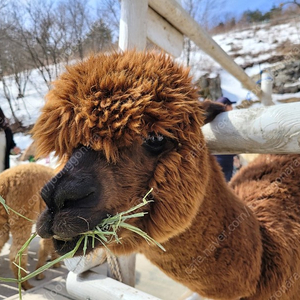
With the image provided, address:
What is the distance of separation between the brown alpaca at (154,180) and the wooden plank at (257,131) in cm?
15

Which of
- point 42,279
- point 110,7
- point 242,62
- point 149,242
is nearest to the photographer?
point 149,242

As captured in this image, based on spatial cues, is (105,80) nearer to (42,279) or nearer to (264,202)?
(264,202)

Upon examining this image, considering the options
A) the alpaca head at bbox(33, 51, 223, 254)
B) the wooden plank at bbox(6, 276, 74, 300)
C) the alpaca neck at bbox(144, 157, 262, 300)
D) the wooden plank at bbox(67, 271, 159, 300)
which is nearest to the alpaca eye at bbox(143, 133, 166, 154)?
the alpaca head at bbox(33, 51, 223, 254)

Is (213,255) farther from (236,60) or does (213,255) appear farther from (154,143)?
(236,60)

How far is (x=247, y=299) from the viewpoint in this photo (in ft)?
4.91

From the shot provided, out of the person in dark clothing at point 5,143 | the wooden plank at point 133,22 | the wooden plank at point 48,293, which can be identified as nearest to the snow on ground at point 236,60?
the person in dark clothing at point 5,143

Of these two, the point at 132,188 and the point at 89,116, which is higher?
the point at 89,116

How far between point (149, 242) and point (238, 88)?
21.5m

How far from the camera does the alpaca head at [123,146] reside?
1033mm

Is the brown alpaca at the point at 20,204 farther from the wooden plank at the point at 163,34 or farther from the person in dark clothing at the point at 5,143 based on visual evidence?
the wooden plank at the point at 163,34

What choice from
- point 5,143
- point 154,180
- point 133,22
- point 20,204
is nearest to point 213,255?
point 154,180

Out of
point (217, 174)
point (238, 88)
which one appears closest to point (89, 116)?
point (217, 174)

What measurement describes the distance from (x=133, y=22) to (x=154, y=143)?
1.12m

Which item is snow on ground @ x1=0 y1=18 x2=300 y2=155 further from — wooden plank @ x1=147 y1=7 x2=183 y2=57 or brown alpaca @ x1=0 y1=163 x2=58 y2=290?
wooden plank @ x1=147 y1=7 x2=183 y2=57
